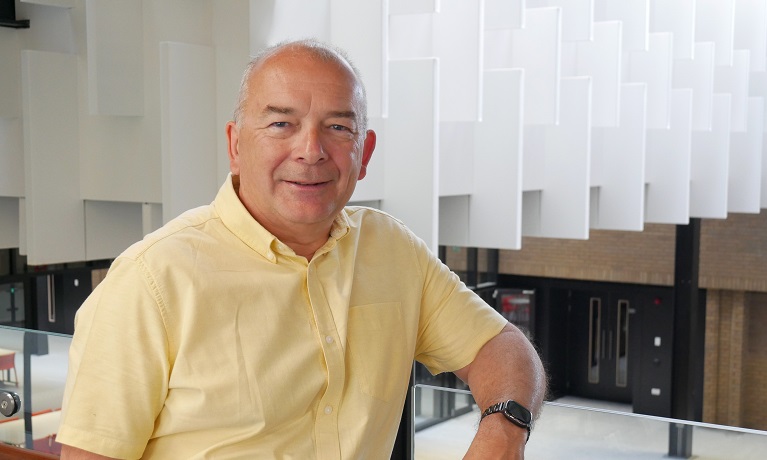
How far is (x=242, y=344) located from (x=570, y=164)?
393cm

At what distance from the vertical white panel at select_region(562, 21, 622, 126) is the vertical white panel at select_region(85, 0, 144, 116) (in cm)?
343

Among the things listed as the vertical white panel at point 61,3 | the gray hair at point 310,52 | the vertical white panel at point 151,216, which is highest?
the vertical white panel at point 61,3

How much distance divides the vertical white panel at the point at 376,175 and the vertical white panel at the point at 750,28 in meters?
5.59

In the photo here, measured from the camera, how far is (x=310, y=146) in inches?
54.9

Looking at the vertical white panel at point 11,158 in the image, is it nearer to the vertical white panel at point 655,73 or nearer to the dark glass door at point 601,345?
the vertical white panel at point 655,73

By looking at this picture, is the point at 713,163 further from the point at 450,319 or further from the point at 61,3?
the point at 450,319

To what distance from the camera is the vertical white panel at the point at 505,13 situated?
4152 millimetres

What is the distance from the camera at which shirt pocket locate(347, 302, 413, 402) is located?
1484mm

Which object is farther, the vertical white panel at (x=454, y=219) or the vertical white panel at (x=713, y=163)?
the vertical white panel at (x=713, y=163)

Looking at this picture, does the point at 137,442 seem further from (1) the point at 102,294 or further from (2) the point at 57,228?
(2) the point at 57,228

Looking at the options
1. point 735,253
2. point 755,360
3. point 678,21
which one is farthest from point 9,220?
point 755,360

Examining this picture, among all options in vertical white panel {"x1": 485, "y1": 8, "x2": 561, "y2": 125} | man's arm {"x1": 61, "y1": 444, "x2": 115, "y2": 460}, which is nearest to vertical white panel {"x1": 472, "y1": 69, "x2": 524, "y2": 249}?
vertical white panel {"x1": 485, "y1": 8, "x2": 561, "y2": 125}

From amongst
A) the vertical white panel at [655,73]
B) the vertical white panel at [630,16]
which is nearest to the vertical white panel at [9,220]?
the vertical white panel at [630,16]

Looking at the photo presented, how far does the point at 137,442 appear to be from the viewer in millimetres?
1267
